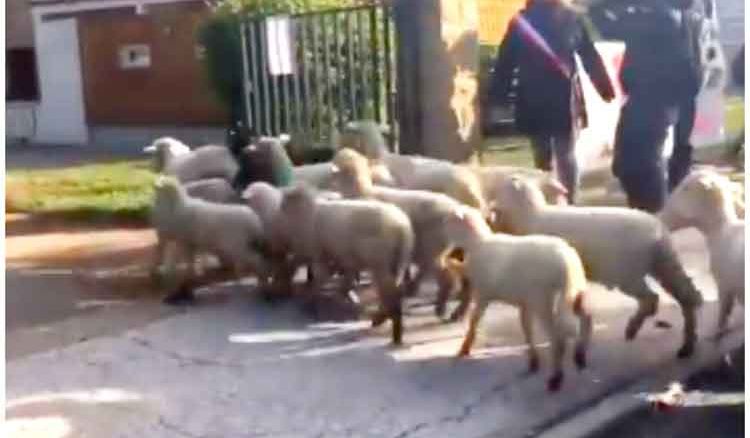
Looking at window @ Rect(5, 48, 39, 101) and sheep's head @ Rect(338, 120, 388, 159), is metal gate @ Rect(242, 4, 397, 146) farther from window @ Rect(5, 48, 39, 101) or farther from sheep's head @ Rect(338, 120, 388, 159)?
sheep's head @ Rect(338, 120, 388, 159)

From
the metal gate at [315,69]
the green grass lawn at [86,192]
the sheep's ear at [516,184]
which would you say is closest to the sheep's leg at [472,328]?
the sheep's ear at [516,184]

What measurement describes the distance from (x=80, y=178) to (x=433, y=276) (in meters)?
6.00

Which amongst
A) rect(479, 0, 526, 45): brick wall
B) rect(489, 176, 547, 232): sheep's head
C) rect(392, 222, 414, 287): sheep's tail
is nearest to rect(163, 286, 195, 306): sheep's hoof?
rect(392, 222, 414, 287): sheep's tail

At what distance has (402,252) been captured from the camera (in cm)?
653

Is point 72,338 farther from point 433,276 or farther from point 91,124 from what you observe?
point 91,124

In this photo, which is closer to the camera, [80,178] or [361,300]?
[361,300]

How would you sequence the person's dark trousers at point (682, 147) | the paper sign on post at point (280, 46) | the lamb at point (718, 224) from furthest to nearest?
the paper sign on post at point (280, 46) → the person's dark trousers at point (682, 147) → the lamb at point (718, 224)

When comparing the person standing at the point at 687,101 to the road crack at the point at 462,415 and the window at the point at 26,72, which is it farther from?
the window at the point at 26,72

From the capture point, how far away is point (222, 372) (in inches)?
251

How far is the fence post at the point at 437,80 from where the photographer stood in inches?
359

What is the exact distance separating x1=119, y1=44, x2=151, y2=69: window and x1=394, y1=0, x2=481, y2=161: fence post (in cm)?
363

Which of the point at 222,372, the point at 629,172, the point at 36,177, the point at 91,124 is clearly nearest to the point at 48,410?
the point at 222,372

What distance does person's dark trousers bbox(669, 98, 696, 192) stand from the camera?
7.89 metres

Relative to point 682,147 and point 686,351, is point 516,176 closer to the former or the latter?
point 686,351
